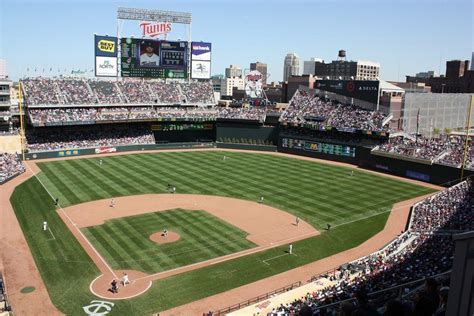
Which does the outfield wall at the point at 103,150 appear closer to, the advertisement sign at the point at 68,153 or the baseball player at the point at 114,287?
the advertisement sign at the point at 68,153

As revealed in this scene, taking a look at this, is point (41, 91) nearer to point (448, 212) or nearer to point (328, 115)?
point (328, 115)

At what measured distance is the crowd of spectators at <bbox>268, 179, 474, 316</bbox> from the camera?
7708mm

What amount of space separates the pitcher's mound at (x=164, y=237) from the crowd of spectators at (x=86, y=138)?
3768 cm

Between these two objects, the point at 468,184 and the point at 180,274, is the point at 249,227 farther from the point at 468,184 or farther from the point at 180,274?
the point at 468,184

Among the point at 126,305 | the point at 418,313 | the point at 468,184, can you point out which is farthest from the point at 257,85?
the point at 418,313

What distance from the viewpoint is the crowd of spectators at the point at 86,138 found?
63.9m

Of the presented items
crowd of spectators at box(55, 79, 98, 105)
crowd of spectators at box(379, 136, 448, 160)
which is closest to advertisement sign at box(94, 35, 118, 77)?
crowd of spectators at box(55, 79, 98, 105)

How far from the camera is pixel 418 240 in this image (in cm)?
3016

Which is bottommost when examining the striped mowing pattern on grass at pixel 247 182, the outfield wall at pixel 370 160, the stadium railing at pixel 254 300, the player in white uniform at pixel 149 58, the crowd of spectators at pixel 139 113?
the stadium railing at pixel 254 300

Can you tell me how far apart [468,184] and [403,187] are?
8562 mm

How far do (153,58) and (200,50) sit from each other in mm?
9196

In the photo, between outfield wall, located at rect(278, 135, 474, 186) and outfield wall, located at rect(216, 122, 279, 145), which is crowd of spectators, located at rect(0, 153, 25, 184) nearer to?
outfield wall, located at rect(216, 122, 279, 145)

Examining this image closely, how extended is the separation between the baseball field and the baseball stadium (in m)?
0.17

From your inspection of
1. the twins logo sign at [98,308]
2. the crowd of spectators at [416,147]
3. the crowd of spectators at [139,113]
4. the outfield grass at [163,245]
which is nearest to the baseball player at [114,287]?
the twins logo sign at [98,308]
